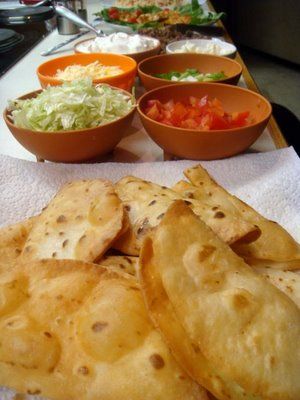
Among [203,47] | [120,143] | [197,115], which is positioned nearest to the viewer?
[197,115]

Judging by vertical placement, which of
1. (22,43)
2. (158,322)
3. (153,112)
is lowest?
(22,43)

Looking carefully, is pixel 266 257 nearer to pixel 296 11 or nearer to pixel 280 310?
pixel 280 310

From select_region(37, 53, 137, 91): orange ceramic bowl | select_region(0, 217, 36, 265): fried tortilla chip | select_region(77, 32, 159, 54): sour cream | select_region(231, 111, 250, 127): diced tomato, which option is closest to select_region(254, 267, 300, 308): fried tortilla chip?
select_region(0, 217, 36, 265): fried tortilla chip

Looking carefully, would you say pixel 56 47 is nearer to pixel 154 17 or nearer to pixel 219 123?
pixel 154 17

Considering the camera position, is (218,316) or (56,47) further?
(56,47)

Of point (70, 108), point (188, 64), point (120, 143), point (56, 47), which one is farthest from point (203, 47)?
point (70, 108)

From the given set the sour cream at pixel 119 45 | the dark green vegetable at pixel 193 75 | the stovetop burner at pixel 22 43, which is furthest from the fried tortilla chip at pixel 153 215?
the stovetop burner at pixel 22 43

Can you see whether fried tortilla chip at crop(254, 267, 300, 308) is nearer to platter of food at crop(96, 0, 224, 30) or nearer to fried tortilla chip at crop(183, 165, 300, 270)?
fried tortilla chip at crop(183, 165, 300, 270)
